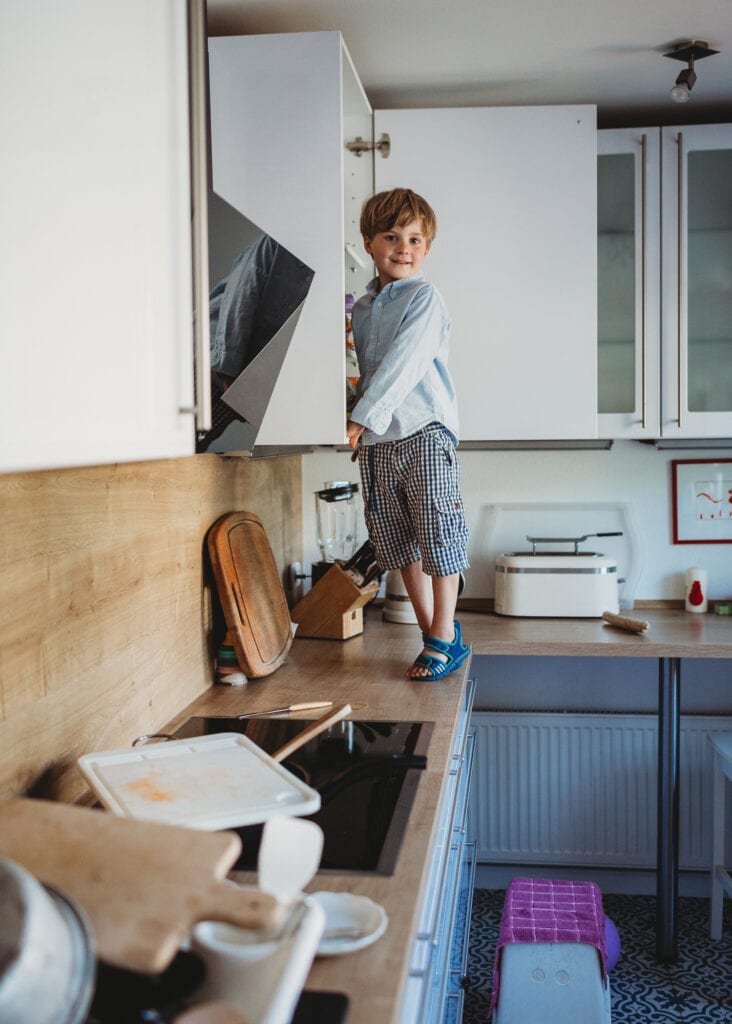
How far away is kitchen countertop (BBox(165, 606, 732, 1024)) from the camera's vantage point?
3.19 feet

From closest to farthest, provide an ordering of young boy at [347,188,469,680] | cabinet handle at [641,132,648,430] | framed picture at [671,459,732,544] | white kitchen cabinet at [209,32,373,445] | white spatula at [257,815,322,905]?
white spatula at [257,815,322,905] < white kitchen cabinet at [209,32,373,445] < young boy at [347,188,469,680] < cabinet handle at [641,132,648,430] < framed picture at [671,459,732,544]

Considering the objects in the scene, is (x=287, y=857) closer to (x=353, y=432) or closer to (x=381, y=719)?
(x=381, y=719)

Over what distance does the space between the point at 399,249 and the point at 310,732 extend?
3.59 feet

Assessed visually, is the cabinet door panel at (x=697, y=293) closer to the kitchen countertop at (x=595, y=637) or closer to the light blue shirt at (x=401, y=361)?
the kitchen countertop at (x=595, y=637)

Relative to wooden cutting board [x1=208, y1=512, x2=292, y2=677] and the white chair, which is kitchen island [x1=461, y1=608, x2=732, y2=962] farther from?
wooden cutting board [x1=208, y1=512, x2=292, y2=677]

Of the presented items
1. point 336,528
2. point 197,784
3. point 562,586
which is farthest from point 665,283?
point 197,784

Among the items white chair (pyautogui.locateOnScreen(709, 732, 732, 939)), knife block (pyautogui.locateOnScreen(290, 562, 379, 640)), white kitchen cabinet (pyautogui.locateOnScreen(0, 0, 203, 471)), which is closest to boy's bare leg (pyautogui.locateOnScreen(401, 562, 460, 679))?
knife block (pyautogui.locateOnScreen(290, 562, 379, 640))

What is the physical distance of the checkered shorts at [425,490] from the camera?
219cm

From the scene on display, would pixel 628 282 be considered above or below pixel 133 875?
above

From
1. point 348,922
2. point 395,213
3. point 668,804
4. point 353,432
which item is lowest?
point 668,804

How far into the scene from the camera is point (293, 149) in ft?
6.69

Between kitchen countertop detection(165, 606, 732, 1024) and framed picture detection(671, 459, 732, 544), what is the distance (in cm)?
26

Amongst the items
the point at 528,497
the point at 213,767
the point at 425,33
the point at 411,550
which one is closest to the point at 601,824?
the point at 528,497

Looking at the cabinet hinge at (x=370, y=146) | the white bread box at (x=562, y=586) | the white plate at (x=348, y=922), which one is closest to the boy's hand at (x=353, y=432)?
the cabinet hinge at (x=370, y=146)
